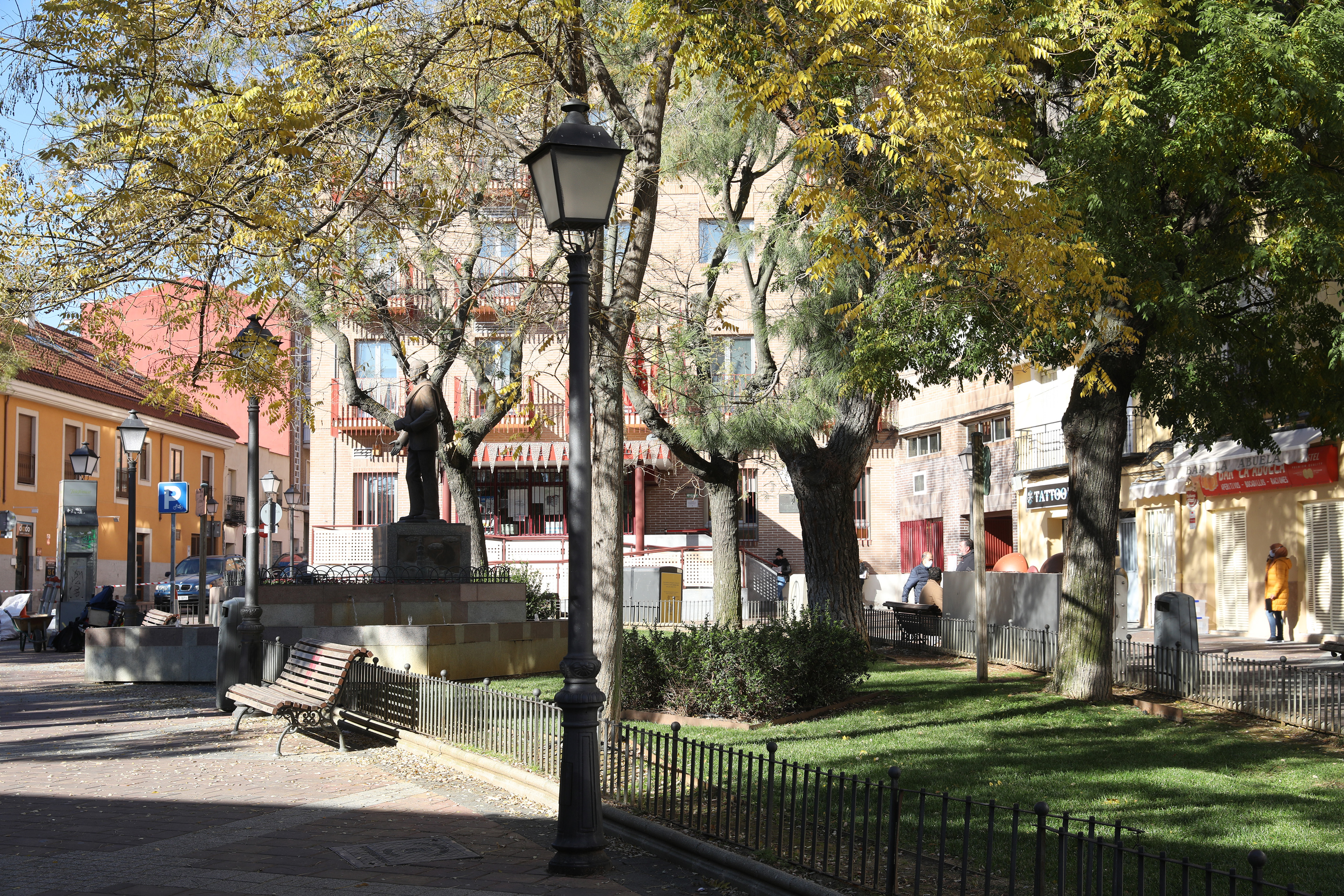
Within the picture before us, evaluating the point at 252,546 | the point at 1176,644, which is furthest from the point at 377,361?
the point at 1176,644

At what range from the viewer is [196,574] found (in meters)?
37.4

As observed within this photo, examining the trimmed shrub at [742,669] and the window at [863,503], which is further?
the window at [863,503]

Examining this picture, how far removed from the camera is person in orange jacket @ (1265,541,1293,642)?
20.8 metres

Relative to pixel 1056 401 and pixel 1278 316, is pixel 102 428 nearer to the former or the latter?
pixel 1056 401

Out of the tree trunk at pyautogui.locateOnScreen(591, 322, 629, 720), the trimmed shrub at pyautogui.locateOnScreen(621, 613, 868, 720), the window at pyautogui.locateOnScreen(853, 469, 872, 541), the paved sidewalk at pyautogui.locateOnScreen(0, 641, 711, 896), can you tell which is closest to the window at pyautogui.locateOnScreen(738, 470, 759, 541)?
the window at pyautogui.locateOnScreen(853, 469, 872, 541)

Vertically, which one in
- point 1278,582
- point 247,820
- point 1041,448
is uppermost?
point 1041,448

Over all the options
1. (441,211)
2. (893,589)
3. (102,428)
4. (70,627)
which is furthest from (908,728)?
(102,428)

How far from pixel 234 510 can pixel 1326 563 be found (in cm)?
4606

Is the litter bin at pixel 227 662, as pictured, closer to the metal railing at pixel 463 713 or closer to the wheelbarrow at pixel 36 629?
the metal railing at pixel 463 713

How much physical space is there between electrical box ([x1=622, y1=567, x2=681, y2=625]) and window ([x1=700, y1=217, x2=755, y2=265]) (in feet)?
25.5

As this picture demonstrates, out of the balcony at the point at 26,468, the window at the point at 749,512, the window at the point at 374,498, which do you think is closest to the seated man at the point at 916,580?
the window at the point at 749,512

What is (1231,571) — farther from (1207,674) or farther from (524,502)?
(524,502)

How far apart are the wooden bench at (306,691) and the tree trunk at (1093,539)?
7.78m

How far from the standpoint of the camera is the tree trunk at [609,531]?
10500mm
